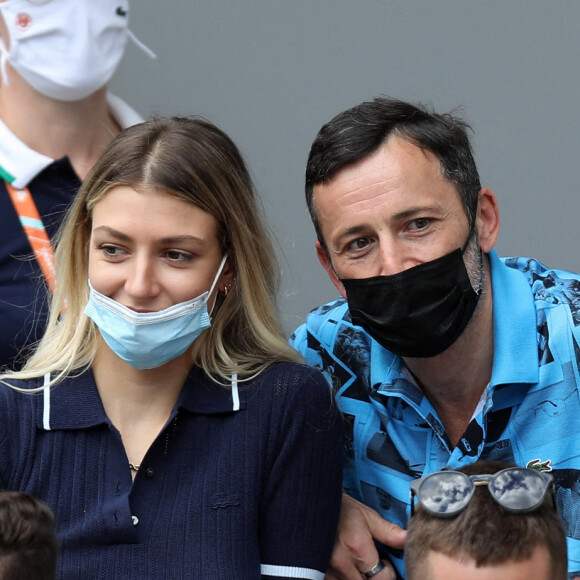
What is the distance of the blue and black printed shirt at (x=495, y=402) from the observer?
284 cm

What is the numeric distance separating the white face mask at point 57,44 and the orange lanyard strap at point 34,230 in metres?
0.35

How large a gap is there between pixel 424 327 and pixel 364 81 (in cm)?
172

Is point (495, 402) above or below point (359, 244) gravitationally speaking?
below

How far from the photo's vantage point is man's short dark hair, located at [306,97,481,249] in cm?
293

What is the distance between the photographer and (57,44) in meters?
3.74

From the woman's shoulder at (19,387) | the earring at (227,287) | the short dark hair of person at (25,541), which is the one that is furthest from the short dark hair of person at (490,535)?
the woman's shoulder at (19,387)

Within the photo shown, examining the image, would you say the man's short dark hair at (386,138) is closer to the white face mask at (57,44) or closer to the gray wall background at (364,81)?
the white face mask at (57,44)

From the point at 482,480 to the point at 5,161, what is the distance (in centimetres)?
206

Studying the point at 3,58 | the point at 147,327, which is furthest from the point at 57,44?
the point at 147,327

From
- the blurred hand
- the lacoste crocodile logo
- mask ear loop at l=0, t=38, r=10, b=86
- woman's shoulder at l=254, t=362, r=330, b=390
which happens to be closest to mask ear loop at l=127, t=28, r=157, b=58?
mask ear loop at l=0, t=38, r=10, b=86

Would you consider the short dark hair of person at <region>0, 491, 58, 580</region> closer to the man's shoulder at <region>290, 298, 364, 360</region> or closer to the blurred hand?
the blurred hand

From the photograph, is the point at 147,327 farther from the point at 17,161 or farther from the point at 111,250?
the point at 17,161

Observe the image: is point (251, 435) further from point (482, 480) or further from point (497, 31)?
point (497, 31)

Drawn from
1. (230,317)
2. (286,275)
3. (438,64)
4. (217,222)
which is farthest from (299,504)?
(438,64)
